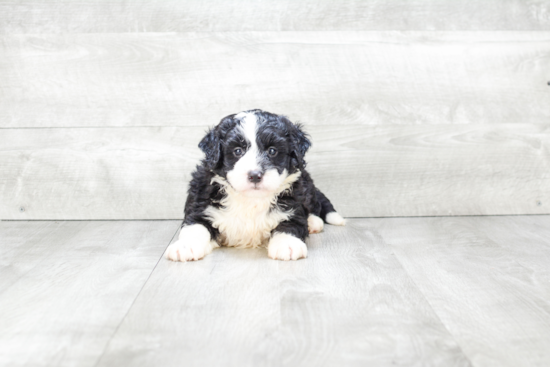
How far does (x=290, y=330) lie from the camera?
149 centimetres

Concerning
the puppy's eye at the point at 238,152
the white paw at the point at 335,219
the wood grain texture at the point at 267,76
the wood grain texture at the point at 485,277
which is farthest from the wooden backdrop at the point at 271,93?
the puppy's eye at the point at 238,152

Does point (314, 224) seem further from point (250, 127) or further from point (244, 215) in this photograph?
point (250, 127)

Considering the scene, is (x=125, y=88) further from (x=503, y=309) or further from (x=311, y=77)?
(x=503, y=309)

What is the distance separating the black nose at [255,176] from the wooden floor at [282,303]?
0.34 meters

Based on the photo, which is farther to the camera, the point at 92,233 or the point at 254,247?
the point at 92,233

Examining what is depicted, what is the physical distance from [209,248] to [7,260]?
0.82 meters

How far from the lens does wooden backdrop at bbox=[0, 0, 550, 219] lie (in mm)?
2948

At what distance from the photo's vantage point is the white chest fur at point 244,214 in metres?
2.34

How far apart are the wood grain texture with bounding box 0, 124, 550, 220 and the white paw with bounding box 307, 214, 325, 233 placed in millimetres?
417

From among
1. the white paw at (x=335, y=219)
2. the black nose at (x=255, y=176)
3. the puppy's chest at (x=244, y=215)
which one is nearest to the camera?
the black nose at (x=255, y=176)

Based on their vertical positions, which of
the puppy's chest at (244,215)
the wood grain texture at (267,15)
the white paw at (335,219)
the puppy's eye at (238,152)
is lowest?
the white paw at (335,219)

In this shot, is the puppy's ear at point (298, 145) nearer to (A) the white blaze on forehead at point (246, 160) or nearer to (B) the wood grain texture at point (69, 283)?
(A) the white blaze on forehead at point (246, 160)

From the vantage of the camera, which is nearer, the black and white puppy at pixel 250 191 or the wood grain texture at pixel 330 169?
the black and white puppy at pixel 250 191

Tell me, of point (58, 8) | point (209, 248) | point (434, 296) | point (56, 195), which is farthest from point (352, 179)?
point (58, 8)
